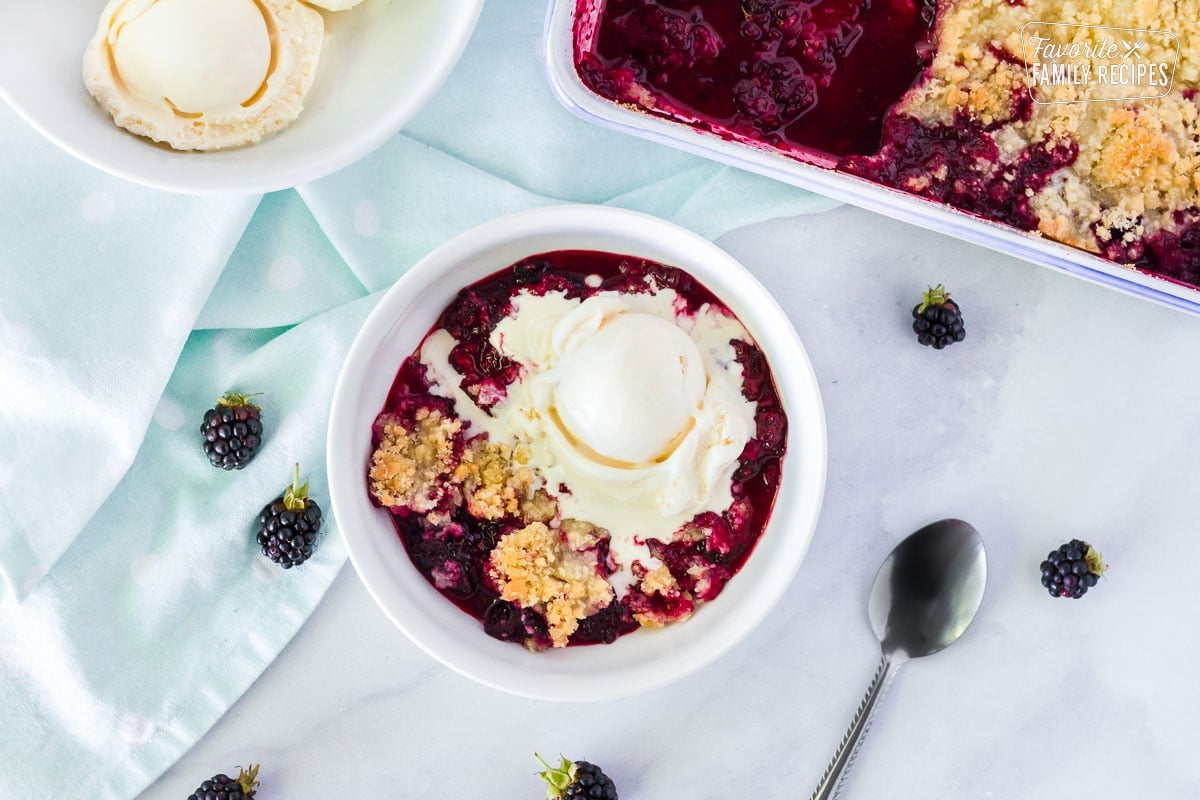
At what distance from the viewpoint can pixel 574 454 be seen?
1.94 m

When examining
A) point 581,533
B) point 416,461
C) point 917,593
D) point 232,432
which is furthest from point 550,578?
point 917,593

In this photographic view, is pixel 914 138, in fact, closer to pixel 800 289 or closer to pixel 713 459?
pixel 800 289

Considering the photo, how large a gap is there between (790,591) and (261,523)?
1156 millimetres

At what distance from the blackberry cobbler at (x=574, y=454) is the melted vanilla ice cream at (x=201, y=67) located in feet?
1.72

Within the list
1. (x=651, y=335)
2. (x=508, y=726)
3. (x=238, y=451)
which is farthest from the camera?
(x=508, y=726)

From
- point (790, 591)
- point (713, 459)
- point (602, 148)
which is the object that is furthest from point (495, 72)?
point (790, 591)

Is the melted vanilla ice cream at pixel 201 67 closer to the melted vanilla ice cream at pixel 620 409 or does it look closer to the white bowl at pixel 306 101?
the white bowl at pixel 306 101

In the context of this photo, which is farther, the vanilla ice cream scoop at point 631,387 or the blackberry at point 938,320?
the blackberry at point 938,320

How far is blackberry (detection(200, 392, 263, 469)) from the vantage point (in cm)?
201

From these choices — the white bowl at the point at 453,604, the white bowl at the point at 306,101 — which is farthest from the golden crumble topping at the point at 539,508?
the white bowl at the point at 306,101

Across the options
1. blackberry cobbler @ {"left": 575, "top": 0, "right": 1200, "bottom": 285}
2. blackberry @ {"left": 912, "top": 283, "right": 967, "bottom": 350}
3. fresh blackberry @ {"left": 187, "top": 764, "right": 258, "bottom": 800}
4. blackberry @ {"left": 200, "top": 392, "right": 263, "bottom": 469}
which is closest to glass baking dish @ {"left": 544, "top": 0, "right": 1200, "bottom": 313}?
blackberry cobbler @ {"left": 575, "top": 0, "right": 1200, "bottom": 285}

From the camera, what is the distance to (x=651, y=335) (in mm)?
1891

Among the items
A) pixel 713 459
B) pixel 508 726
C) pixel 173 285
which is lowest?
pixel 508 726

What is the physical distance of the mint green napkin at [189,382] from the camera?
2.04 meters
